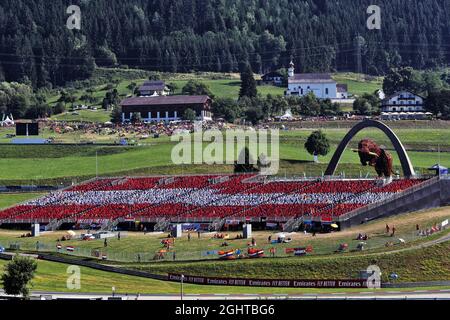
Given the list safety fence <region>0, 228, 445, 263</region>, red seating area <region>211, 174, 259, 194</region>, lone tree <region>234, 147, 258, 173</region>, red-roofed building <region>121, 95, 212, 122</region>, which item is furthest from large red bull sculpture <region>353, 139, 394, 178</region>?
red-roofed building <region>121, 95, 212, 122</region>

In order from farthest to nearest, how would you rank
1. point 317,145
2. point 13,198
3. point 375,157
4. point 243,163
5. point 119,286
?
point 317,145 → point 13,198 → point 243,163 → point 375,157 → point 119,286

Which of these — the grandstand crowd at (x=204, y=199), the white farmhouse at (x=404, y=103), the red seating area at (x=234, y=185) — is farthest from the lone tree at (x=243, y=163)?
the white farmhouse at (x=404, y=103)

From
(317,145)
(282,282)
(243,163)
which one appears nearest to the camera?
(282,282)

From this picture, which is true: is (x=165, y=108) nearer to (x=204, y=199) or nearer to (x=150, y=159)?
(x=150, y=159)

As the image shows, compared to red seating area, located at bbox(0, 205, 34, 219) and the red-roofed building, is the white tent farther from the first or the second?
red seating area, located at bbox(0, 205, 34, 219)

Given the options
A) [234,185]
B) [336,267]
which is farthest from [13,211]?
[336,267]
